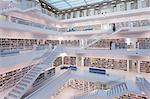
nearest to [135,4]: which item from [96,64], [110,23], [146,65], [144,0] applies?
[144,0]

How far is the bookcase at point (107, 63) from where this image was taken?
20.8m

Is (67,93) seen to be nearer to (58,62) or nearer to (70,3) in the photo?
(58,62)

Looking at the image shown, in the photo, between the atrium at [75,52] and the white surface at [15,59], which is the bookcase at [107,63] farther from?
the white surface at [15,59]

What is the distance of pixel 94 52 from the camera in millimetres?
19594

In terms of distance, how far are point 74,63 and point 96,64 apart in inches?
163

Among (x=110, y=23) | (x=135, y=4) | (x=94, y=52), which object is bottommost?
(x=94, y=52)

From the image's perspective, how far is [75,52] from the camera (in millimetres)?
21703

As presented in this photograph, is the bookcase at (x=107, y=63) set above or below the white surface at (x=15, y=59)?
below

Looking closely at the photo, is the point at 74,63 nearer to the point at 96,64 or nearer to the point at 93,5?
the point at 96,64

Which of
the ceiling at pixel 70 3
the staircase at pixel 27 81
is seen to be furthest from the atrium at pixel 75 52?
the ceiling at pixel 70 3

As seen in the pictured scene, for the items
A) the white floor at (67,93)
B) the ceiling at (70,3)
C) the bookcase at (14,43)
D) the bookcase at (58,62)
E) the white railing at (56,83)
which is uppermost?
the ceiling at (70,3)

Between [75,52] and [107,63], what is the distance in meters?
5.00

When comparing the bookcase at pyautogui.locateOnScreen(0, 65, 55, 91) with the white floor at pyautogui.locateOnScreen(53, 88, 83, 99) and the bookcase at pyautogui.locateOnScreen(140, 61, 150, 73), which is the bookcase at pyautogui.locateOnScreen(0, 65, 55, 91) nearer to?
the white floor at pyautogui.locateOnScreen(53, 88, 83, 99)

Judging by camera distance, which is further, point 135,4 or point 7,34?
point 135,4
